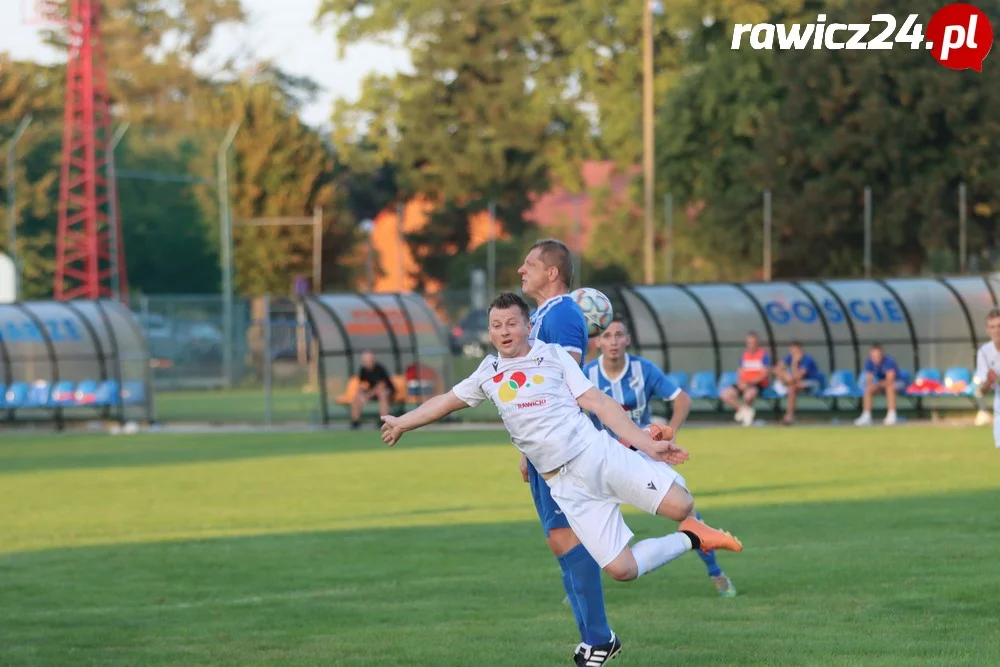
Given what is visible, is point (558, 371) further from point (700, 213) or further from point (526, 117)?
point (526, 117)

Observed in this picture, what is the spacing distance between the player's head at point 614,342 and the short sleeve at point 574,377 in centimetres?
350

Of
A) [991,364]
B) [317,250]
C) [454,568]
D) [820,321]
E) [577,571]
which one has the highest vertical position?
[317,250]

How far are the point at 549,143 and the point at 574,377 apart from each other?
169ft

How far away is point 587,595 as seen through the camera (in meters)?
8.46

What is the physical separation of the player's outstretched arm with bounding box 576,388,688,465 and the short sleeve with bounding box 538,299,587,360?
0.48m

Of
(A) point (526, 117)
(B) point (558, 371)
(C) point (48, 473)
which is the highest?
(A) point (526, 117)

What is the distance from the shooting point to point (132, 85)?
79000 mm

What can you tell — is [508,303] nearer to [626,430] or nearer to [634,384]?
[626,430]

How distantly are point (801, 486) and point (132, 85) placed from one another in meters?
64.7

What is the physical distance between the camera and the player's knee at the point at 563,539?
8.58m

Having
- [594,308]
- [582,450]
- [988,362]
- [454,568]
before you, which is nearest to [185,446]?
[454,568]

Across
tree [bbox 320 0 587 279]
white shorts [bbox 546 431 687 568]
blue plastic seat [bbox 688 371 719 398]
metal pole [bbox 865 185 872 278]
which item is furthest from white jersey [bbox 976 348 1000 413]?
tree [bbox 320 0 587 279]

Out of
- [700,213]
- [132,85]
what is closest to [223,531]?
[700,213]

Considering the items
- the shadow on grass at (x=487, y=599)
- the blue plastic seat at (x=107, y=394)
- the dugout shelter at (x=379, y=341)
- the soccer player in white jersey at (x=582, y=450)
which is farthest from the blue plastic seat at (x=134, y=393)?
the soccer player in white jersey at (x=582, y=450)
